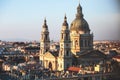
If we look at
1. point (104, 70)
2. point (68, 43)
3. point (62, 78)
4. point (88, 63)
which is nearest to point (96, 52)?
point (88, 63)

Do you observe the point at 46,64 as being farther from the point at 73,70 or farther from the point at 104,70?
the point at 104,70

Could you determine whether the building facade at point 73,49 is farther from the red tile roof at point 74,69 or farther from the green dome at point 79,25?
the red tile roof at point 74,69

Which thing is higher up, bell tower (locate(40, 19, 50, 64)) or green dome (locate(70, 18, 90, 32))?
green dome (locate(70, 18, 90, 32))

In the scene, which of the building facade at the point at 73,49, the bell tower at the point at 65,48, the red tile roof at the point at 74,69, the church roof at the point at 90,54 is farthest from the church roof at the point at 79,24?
the red tile roof at the point at 74,69

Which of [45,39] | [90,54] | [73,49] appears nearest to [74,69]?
[90,54]

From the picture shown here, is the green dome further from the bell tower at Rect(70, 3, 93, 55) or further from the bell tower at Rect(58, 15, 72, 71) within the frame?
the bell tower at Rect(58, 15, 72, 71)

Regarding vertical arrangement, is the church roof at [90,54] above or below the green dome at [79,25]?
below

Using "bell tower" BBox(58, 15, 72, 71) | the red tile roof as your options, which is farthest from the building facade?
the red tile roof

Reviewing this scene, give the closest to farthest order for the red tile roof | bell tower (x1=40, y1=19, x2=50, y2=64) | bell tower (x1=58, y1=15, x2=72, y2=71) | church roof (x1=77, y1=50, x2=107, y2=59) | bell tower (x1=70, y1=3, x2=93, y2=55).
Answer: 1. the red tile roof
2. bell tower (x1=58, y1=15, x2=72, y2=71)
3. church roof (x1=77, y1=50, x2=107, y2=59)
4. bell tower (x1=70, y1=3, x2=93, y2=55)
5. bell tower (x1=40, y1=19, x2=50, y2=64)

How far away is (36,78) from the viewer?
757cm

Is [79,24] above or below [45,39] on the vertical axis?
above

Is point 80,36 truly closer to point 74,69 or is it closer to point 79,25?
point 79,25

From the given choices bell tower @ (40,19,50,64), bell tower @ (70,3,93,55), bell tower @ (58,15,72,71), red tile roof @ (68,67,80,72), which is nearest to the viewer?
red tile roof @ (68,67,80,72)

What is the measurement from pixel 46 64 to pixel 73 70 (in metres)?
1.97
